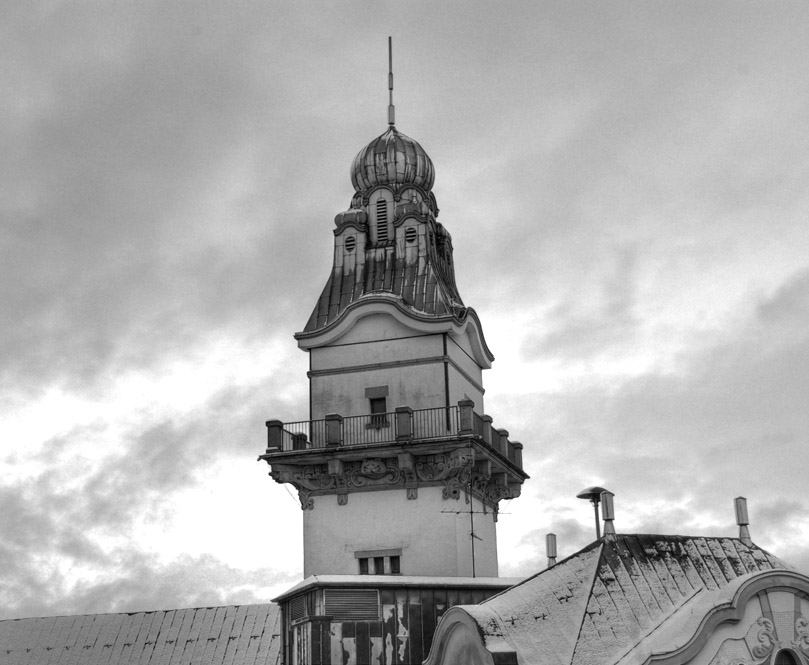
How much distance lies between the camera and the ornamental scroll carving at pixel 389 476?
165 ft

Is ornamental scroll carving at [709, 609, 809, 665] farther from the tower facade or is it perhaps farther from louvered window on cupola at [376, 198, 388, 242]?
louvered window on cupola at [376, 198, 388, 242]

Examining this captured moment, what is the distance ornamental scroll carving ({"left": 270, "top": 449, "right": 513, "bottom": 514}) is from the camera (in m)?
50.3

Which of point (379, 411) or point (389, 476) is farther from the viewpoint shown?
point (379, 411)

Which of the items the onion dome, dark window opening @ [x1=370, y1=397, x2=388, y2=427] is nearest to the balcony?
dark window opening @ [x1=370, y1=397, x2=388, y2=427]

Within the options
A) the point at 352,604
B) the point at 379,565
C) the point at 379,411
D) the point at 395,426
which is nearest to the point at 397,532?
the point at 379,565

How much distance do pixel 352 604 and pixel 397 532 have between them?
8.02 metres

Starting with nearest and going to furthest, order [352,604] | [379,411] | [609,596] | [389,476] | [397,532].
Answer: [609,596] < [352,604] < [397,532] < [389,476] < [379,411]

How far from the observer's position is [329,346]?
54375mm

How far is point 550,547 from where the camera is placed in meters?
44.4

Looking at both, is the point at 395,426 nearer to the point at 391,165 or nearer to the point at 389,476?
the point at 389,476

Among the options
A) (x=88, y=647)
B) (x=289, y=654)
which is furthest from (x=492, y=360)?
(x=88, y=647)

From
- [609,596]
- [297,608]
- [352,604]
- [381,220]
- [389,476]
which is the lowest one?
[609,596]

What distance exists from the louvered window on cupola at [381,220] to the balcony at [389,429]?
9.07 m

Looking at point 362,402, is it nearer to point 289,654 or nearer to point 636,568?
point 289,654
